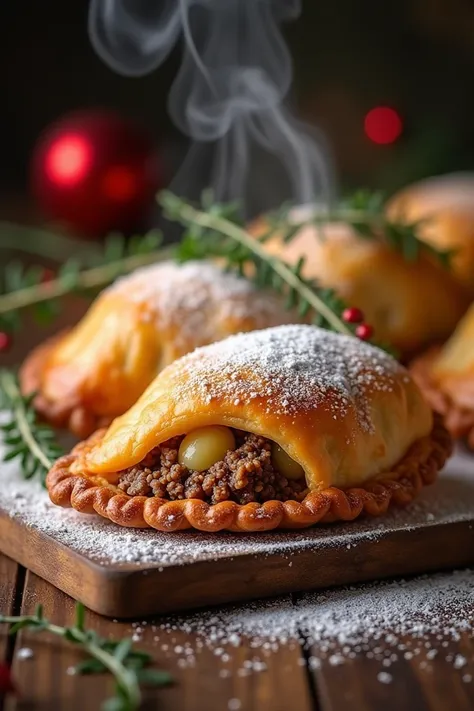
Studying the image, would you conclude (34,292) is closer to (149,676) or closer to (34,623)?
(34,623)

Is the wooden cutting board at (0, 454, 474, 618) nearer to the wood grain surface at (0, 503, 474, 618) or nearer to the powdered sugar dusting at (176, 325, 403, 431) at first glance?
the wood grain surface at (0, 503, 474, 618)

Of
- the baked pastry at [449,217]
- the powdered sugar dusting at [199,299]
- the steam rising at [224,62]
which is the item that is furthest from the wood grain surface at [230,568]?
the steam rising at [224,62]

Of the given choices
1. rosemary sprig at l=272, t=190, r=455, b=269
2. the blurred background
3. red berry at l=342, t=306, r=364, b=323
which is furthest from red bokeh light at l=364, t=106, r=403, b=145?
red berry at l=342, t=306, r=364, b=323

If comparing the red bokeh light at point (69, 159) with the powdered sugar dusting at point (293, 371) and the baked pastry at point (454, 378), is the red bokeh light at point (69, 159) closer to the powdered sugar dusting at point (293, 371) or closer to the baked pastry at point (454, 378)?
the baked pastry at point (454, 378)

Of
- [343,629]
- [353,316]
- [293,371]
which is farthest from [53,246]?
[343,629]

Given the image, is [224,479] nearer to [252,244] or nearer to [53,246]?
[252,244]

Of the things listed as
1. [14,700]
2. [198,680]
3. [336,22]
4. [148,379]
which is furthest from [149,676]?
[336,22]
